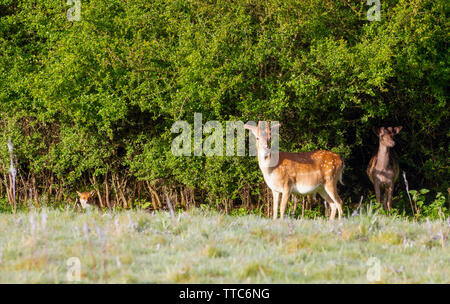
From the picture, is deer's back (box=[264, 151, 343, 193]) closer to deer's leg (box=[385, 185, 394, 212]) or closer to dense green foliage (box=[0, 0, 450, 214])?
dense green foliage (box=[0, 0, 450, 214])

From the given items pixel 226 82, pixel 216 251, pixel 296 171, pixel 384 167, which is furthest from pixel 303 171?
pixel 216 251

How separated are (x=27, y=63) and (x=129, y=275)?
10.8 metres

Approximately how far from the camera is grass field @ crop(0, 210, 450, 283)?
5031 mm

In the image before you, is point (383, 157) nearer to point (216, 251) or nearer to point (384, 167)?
point (384, 167)

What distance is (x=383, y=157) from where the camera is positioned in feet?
41.7

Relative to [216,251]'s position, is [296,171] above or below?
above

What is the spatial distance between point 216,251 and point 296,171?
500cm

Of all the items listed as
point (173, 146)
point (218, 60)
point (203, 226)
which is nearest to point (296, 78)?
point (218, 60)

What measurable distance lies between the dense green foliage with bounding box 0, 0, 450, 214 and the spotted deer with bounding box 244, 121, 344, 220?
1.71 metres

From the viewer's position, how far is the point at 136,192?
15.6m

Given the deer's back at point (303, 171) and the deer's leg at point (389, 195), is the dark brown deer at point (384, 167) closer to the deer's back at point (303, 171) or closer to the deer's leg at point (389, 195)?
the deer's leg at point (389, 195)

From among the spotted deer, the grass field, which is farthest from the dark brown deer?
the grass field

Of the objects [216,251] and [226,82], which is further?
[226,82]

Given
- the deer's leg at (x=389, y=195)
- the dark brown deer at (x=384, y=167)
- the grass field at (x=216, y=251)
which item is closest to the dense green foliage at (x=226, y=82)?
the dark brown deer at (x=384, y=167)
